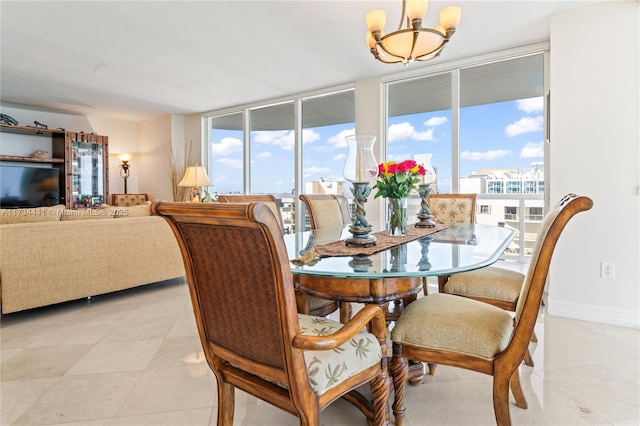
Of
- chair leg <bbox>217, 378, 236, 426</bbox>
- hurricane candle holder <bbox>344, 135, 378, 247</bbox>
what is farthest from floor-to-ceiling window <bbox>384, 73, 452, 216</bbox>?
chair leg <bbox>217, 378, 236, 426</bbox>

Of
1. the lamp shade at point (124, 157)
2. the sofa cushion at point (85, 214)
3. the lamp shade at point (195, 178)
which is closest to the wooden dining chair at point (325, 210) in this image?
the sofa cushion at point (85, 214)

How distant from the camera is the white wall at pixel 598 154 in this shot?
107 inches

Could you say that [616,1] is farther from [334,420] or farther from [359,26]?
[334,420]

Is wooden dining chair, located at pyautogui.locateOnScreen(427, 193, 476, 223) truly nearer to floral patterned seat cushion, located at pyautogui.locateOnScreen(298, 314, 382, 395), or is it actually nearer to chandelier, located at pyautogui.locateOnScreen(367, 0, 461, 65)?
chandelier, located at pyautogui.locateOnScreen(367, 0, 461, 65)

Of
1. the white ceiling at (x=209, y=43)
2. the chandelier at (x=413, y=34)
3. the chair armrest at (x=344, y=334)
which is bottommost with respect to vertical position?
the chair armrest at (x=344, y=334)

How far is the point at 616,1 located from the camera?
9.04ft

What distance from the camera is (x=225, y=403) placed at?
125 cm

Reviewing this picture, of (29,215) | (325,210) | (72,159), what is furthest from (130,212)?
(72,159)

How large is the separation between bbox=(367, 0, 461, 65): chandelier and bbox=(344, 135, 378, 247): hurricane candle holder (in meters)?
0.85

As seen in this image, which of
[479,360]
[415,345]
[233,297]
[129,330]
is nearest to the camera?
[233,297]

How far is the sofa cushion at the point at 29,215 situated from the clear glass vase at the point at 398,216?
2615mm

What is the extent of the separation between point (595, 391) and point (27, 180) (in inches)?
294

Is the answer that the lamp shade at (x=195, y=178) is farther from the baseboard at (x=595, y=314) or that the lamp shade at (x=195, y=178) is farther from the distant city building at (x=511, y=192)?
the baseboard at (x=595, y=314)

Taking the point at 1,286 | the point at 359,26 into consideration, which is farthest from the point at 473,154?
the point at 1,286
